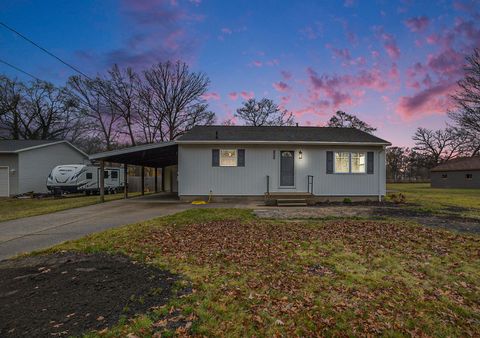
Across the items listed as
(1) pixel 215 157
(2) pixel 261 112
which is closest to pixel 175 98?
(2) pixel 261 112

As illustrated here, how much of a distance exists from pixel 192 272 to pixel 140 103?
1127 inches

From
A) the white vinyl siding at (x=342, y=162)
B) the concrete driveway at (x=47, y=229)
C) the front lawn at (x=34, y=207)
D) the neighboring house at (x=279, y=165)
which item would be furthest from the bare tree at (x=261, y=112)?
the concrete driveway at (x=47, y=229)

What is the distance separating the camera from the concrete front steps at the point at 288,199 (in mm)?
12352

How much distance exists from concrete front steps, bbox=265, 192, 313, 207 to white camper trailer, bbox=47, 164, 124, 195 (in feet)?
46.2

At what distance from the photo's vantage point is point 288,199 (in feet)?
40.8

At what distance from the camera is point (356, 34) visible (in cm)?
1377

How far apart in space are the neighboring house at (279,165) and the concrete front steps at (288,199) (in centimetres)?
75

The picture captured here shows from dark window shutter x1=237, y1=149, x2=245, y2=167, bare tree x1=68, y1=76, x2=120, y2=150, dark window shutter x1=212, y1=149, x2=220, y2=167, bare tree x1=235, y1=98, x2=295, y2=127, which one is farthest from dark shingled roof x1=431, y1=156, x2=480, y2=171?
bare tree x1=68, y1=76, x2=120, y2=150

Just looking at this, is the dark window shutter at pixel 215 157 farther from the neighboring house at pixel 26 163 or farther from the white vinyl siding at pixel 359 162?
the neighboring house at pixel 26 163

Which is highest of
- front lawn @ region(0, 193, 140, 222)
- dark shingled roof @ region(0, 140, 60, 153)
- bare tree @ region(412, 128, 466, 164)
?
bare tree @ region(412, 128, 466, 164)

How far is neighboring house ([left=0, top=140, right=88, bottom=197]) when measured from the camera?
1927 centimetres

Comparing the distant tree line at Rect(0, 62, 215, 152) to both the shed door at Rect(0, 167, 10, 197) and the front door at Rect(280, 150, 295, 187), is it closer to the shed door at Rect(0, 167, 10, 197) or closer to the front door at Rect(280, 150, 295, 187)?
the shed door at Rect(0, 167, 10, 197)

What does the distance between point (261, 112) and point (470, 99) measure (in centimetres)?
2156

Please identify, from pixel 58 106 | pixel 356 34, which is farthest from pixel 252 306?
pixel 58 106
